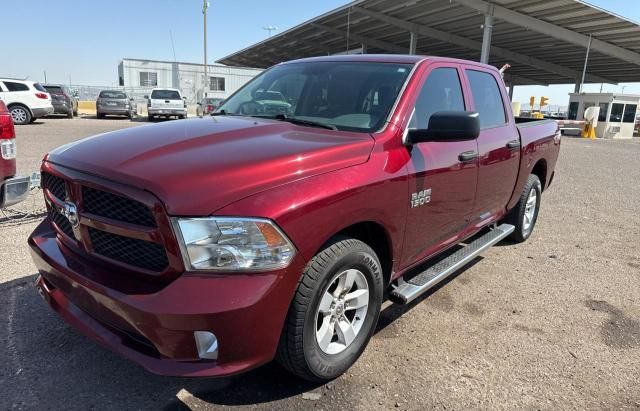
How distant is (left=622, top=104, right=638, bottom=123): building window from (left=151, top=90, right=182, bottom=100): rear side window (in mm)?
26549

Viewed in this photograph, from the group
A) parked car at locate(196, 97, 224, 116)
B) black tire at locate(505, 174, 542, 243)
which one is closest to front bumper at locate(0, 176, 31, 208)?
parked car at locate(196, 97, 224, 116)

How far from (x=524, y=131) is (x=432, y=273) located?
235cm

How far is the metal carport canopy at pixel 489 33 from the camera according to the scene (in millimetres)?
24484

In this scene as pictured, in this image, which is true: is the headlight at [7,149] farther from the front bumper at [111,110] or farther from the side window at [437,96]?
the front bumper at [111,110]

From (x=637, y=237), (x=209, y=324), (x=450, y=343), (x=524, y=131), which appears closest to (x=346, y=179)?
(x=209, y=324)

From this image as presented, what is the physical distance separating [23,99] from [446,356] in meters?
20.1

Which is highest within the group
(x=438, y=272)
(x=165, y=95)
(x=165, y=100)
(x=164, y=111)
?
(x=165, y=95)

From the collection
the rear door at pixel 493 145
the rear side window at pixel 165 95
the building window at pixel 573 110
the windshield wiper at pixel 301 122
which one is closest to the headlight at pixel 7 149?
the windshield wiper at pixel 301 122

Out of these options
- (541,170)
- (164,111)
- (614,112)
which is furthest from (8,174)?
(614,112)

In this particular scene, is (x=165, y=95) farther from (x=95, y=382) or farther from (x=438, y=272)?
(x=95, y=382)

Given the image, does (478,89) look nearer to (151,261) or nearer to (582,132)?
(151,261)

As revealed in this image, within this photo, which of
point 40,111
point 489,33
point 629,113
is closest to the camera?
point 40,111

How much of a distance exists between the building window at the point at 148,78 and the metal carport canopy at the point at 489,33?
9.16 metres

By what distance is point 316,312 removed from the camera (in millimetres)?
2408
